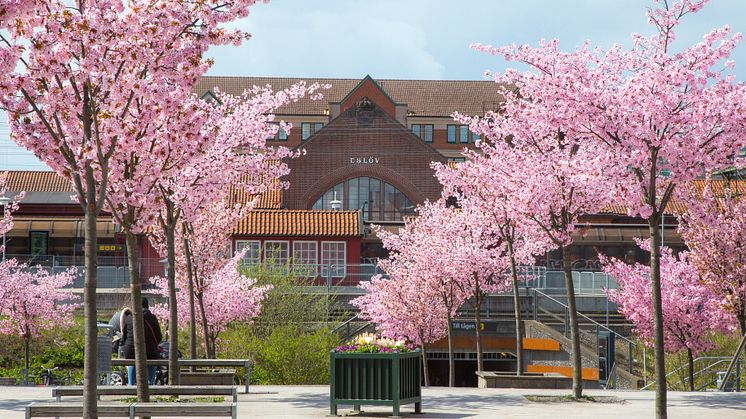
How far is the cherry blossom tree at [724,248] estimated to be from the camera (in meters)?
27.5

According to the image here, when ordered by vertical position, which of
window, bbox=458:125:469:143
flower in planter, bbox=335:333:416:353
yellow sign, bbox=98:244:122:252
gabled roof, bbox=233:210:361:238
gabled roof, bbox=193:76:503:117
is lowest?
flower in planter, bbox=335:333:416:353

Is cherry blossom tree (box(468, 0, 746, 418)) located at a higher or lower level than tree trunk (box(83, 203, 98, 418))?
higher

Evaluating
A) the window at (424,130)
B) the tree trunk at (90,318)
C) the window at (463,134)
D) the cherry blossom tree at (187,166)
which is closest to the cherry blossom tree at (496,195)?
the cherry blossom tree at (187,166)

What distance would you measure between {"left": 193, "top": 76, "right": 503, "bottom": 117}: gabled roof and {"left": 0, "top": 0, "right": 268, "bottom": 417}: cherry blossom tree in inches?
3595

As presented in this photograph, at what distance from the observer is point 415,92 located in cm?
10950

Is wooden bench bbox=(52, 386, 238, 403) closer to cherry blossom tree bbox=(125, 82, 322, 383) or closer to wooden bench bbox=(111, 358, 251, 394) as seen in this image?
cherry blossom tree bbox=(125, 82, 322, 383)

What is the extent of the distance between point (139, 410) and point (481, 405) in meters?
6.97

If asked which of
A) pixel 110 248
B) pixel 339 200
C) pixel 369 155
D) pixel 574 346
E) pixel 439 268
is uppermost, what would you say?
pixel 369 155

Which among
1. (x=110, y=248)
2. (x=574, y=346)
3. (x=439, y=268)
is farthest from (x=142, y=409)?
(x=110, y=248)

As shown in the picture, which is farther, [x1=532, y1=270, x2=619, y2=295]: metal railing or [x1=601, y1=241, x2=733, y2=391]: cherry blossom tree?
[x1=532, y1=270, x2=619, y2=295]: metal railing

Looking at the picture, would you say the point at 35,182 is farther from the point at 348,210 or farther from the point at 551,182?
the point at 551,182

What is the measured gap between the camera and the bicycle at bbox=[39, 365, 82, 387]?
104 ft

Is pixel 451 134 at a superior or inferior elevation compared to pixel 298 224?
superior

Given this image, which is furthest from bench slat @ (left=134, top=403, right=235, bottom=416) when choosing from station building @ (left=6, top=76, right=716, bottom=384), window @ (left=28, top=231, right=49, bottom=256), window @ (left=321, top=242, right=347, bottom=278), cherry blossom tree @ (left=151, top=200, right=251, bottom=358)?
window @ (left=28, top=231, right=49, bottom=256)
